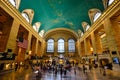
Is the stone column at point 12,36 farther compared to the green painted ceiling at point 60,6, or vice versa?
the green painted ceiling at point 60,6

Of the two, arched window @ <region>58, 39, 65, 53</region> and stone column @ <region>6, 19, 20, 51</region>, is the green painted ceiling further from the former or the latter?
arched window @ <region>58, 39, 65, 53</region>

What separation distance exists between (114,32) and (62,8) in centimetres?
1029

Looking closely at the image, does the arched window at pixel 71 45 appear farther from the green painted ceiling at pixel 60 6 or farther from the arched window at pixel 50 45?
the green painted ceiling at pixel 60 6

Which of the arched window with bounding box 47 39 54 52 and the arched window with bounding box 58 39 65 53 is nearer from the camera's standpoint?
the arched window with bounding box 58 39 65 53

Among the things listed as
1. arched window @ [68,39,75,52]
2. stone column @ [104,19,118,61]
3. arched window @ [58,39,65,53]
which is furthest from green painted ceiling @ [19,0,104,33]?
arched window @ [68,39,75,52]

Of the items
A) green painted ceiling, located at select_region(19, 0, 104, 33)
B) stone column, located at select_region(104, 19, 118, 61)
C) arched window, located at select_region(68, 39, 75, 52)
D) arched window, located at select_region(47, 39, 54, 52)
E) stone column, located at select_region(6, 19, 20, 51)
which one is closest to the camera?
stone column, located at select_region(6, 19, 20, 51)

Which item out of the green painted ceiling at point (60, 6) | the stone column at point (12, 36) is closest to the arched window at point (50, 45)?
the green painted ceiling at point (60, 6)

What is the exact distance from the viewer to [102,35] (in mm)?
19062

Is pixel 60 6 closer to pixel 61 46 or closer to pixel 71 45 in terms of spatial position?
pixel 61 46

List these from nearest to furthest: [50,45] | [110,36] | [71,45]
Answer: [110,36] < [50,45] < [71,45]

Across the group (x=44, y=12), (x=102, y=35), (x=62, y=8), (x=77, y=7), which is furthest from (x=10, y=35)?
(x=102, y=35)

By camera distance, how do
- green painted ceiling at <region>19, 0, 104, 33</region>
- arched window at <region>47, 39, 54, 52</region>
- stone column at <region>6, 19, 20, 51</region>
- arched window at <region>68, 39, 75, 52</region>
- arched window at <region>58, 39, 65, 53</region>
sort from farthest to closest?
arched window at <region>68, 39, 75, 52</region>
arched window at <region>47, 39, 54, 52</region>
arched window at <region>58, 39, 65, 53</region>
green painted ceiling at <region>19, 0, 104, 33</region>
stone column at <region>6, 19, 20, 51</region>

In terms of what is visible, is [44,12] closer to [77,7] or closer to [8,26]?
[77,7]

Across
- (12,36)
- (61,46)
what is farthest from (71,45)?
(12,36)
